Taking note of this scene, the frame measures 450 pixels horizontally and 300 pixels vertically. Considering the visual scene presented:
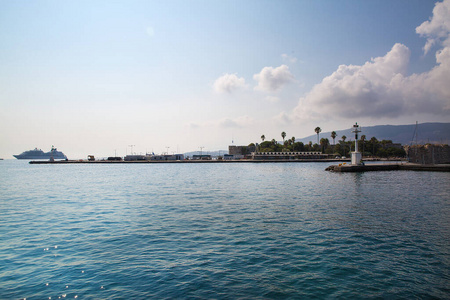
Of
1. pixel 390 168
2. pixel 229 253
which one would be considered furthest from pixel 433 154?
pixel 229 253

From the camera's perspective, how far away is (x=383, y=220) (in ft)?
68.8

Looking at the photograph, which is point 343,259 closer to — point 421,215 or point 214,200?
point 421,215

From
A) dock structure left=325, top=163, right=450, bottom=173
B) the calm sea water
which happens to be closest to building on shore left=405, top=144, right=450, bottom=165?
dock structure left=325, top=163, right=450, bottom=173

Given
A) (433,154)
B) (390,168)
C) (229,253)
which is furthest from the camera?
(433,154)

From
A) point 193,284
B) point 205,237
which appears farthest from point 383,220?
point 193,284

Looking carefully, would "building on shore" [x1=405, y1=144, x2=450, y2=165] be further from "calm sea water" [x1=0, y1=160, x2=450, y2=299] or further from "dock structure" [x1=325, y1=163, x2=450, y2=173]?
"calm sea water" [x1=0, y1=160, x2=450, y2=299]

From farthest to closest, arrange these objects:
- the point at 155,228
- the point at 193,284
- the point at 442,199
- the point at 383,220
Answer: the point at 442,199
the point at 383,220
the point at 155,228
the point at 193,284

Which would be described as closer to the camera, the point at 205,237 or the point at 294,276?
the point at 294,276

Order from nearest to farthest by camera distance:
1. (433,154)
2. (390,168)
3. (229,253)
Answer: (229,253) < (390,168) < (433,154)

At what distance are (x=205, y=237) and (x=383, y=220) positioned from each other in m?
14.5

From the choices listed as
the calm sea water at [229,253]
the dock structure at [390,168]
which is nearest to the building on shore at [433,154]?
→ the dock structure at [390,168]

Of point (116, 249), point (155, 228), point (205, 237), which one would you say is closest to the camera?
point (116, 249)

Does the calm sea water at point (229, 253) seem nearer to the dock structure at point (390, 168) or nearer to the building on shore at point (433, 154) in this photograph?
the dock structure at point (390, 168)

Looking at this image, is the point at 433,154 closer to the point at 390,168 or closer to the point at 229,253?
the point at 390,168
